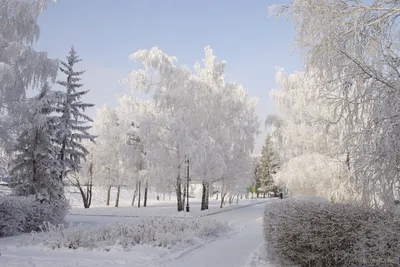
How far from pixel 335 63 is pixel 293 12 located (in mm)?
1256

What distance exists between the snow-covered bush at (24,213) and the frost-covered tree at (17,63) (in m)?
2.27

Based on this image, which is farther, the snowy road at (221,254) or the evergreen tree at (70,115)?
the evergreen tree at (70,115)

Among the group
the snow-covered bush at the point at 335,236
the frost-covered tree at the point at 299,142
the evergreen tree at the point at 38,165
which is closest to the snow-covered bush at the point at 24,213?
the evergreen tree at the point at 38,165

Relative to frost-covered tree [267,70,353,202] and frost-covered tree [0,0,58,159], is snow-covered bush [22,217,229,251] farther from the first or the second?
frost-covered tree [267,70,353,202]

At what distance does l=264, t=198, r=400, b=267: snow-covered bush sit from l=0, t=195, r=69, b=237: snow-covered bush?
9.33m

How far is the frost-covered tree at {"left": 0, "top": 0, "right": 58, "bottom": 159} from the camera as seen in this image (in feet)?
42.5

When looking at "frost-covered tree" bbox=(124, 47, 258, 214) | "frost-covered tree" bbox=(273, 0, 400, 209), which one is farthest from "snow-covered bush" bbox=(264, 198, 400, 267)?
"frost-covered tree" bbox=(124, 47, 258, 214)

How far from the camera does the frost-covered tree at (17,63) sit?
42.5 ft

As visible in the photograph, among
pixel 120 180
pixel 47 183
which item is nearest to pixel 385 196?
pixel 47 183

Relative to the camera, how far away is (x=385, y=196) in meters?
4.93

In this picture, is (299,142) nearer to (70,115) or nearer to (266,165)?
(70,115)

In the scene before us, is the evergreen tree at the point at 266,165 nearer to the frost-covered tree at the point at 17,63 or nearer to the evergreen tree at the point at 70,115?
the evergreen tree at the point at 70,115

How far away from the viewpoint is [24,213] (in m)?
14.3

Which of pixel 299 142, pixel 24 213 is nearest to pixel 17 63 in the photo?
pixel 24 213
